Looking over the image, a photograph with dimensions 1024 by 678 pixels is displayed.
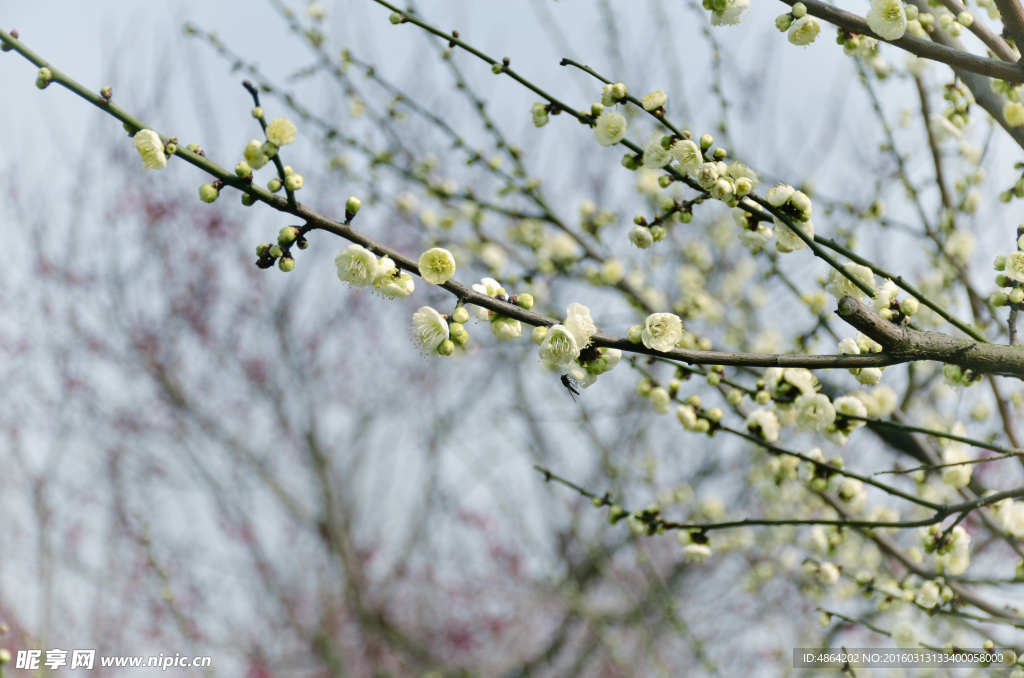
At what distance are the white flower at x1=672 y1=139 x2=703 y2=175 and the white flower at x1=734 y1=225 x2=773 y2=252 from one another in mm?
206

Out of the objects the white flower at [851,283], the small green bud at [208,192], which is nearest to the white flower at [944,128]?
the white flower at [851,283]

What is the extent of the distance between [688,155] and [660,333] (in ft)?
1.73

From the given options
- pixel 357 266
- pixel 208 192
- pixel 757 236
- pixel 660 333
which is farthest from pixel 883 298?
pixel 208 192

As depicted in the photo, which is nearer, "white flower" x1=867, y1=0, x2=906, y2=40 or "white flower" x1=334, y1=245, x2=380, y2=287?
"white flower" x1=334, y1=245, x2=380, y2=287

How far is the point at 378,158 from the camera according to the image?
3.49 m

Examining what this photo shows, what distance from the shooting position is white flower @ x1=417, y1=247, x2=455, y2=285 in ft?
4.87

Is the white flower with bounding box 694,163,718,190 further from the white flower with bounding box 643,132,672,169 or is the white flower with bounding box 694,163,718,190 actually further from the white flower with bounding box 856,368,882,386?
the white flower with bounding box 856,368,882,386

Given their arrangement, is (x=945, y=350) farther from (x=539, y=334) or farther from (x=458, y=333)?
(x=458, y=333)

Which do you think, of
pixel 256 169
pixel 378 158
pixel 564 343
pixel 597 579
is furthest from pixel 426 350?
pixel 597 579

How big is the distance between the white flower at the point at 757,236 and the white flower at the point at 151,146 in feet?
4.95

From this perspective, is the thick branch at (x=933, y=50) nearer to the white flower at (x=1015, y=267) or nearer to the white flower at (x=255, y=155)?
the white flower at (x=1015, y=267)

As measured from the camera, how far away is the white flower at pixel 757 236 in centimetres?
176

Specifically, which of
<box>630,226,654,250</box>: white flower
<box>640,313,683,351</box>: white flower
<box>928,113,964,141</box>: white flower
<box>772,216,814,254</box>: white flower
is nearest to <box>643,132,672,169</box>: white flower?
<box>630,226,654,250</box>: white flower

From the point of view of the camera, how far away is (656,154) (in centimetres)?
172
